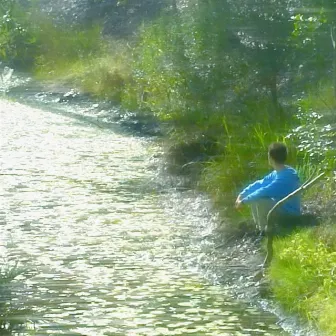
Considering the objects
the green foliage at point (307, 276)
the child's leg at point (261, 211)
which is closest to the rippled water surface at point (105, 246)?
the green foliage at point (307, 276)

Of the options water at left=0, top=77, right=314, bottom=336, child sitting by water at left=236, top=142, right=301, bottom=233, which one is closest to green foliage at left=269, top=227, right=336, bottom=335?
water at left=0, top=77, right=314, bottom=336

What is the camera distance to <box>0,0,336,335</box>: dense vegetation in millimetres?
10367

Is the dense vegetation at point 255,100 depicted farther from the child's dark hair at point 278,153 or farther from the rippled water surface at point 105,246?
the rippled water surface at point 105,246

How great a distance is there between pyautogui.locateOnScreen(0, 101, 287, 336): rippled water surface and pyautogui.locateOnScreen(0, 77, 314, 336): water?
1 centimetres

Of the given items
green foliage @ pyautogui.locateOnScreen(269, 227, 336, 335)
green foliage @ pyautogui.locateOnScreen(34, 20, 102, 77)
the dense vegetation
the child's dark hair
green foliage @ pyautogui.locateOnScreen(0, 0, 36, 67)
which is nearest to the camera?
green foliage @ pyautogui.locateOnScreen(269, 227, 336, 335)

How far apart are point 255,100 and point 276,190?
5712 mm

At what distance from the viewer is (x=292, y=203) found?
1134 cm

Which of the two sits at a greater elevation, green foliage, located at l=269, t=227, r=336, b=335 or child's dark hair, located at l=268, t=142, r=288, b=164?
child's dark hair, located at l=268, t=142, r=288, b=164

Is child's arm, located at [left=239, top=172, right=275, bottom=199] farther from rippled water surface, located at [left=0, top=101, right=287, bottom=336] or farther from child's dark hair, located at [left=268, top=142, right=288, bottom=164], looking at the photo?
rippled water surface, located at [left=0, top=101, right=287, bottom=336]

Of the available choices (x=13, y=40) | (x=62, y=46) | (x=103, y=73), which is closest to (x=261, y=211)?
(x=103, y=73)

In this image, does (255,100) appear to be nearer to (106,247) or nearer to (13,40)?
(106,247)

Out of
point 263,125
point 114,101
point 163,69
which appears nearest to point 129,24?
point 114,101

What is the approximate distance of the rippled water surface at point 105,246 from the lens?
32.1 feet

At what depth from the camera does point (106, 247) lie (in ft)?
42.0
